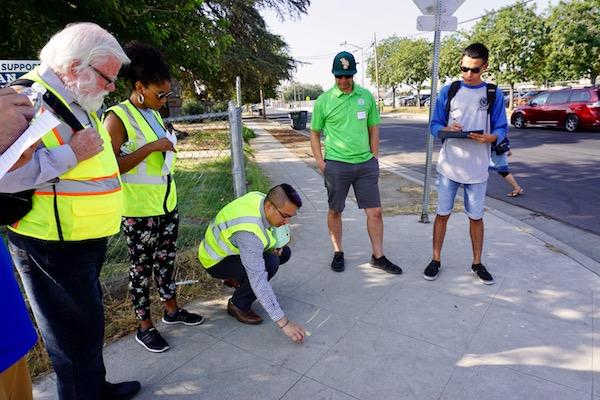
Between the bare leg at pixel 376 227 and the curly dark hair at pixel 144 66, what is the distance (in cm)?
213

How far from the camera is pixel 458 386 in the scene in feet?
7.18

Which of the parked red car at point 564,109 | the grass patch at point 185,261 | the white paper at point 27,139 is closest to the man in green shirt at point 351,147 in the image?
the grass patch at point 185,261

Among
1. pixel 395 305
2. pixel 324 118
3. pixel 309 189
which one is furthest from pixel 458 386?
pixel 309 189

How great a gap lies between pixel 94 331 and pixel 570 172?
29.1 feet

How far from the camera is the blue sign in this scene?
2615 mm

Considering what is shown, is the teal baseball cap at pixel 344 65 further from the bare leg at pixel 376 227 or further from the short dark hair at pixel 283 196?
the short dark hair at pixel 283 196

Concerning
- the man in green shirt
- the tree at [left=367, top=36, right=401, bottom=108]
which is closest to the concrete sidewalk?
the man in green shirt

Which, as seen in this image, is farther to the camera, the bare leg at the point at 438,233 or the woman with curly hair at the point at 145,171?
the bare leg at the point at 438,233

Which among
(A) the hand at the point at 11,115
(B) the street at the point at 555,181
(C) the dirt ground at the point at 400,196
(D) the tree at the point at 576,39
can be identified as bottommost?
(B) the street at the point at 555,181

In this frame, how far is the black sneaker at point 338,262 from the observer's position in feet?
12.1

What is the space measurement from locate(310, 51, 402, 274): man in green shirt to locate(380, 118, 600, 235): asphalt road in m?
2.92

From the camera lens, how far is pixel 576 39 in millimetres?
21344

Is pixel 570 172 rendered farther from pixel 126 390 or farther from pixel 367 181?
pixel 126 390

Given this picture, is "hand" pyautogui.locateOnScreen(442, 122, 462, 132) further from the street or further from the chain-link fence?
the street
